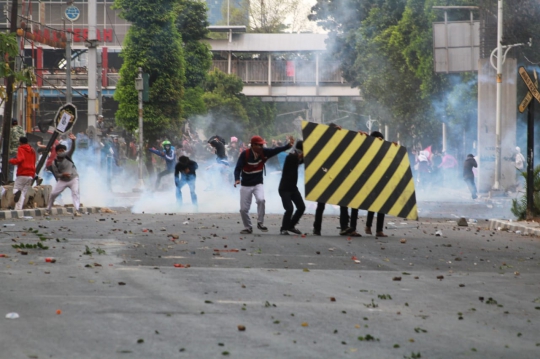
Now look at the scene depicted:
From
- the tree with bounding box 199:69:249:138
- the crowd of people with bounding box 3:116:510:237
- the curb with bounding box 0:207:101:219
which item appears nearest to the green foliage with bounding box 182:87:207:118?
the tree with bounding box 199:69:249:138

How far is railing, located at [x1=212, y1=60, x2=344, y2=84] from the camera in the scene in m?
72.0

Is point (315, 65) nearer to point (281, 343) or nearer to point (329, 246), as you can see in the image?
point (329, 246)

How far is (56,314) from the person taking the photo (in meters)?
7.75

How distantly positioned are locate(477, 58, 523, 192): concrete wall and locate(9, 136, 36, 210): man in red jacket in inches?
812

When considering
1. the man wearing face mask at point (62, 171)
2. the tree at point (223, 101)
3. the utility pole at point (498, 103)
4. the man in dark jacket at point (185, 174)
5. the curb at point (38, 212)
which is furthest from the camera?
the tree at point (223, 101)

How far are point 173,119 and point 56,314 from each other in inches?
1547

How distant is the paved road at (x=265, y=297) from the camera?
6770 mm

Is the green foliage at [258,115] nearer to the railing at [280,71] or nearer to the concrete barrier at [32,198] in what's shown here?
the railing at [280,71]

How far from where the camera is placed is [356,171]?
55.6ft

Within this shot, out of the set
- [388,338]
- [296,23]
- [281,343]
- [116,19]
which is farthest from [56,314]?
[296,23]

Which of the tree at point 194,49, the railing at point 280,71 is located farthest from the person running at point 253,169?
the railing at point 280,71

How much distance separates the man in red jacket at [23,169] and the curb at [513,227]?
31.4 feet

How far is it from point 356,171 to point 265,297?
8.16 m

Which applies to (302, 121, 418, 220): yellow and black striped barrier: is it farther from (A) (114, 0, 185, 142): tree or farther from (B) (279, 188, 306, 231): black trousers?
(A) (114, 0, 185, 142): tree
